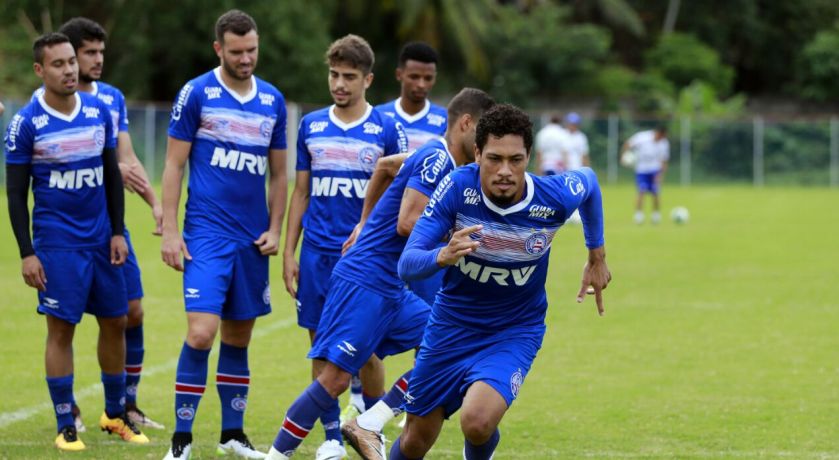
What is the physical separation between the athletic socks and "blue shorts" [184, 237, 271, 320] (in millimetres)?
1080

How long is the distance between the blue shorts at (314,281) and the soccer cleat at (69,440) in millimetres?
1485

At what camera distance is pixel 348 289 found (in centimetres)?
675

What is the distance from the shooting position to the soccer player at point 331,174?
7.41m

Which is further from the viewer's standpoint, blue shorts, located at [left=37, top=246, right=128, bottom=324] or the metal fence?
the metal fence

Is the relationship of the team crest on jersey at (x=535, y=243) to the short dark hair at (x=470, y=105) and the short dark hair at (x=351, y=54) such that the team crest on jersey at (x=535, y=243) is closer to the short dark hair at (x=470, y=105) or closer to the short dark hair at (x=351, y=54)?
the short dark hair at (x=470, y=105)

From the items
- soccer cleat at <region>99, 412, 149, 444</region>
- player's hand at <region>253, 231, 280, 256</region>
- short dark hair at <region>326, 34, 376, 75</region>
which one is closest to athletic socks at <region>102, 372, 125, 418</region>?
soccer cleat at <region>99, 412, 149, 444</region>

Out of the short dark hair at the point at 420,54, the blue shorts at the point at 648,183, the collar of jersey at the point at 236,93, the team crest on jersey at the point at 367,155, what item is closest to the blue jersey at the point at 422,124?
the short dark hair at the point at 420,54

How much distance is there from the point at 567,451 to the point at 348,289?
178 cm

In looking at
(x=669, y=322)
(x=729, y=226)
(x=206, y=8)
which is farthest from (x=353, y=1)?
(x=669, y=322)

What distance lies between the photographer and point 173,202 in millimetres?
7133

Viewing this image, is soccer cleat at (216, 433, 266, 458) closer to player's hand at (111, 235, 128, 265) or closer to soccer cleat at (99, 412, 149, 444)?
soccer cleat at (99, 412, 149, 444)

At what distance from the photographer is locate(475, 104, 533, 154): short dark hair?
18.7 ft

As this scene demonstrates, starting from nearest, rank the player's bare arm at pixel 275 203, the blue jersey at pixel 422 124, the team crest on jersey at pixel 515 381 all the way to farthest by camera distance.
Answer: the team crest on jersey at pixel 515 381
the player's bare arm at pixel 275 203
the blue jersey at pixel 422 124

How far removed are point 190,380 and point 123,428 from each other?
1074 mm
